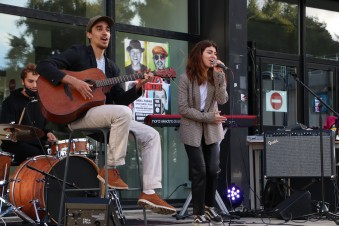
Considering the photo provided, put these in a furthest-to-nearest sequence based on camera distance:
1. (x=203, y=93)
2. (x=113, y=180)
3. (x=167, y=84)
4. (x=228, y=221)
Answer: (x=167, y=84), (x=228, y=221), (x=203, y=93), (x=113, y=180)

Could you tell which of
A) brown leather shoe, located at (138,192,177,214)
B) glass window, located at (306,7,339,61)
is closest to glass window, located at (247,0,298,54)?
glass window, located at (306,7,339,61)

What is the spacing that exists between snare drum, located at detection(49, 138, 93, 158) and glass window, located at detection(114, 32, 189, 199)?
2.46 m

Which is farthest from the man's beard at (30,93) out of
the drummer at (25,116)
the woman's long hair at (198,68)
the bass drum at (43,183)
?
Answer: the woman's long hair at (198,68)

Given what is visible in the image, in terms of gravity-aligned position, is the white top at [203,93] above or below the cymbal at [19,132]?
above

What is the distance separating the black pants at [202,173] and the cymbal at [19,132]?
158cm

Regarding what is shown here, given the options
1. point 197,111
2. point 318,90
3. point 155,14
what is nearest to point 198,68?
point 197,111

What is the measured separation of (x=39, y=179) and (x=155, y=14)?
13.0 feet

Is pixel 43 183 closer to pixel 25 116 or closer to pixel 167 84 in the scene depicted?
pixel 25 116

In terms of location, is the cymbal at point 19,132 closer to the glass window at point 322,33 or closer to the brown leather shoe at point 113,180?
the brown leather shoe at point 113,180

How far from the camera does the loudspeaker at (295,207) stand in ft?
26.1

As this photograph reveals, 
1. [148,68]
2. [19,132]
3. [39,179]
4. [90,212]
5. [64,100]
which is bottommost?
[90,212]

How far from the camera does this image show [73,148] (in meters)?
7.24

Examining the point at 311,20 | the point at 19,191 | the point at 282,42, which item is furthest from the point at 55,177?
the point at 311,20

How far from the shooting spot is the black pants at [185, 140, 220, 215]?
657cm
